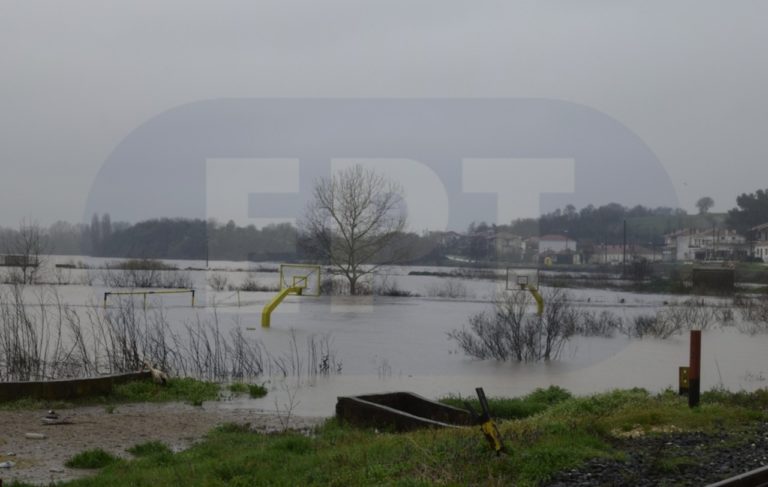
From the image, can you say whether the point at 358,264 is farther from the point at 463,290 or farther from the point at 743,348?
the point at 743,348

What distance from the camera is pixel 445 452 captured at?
193 inches

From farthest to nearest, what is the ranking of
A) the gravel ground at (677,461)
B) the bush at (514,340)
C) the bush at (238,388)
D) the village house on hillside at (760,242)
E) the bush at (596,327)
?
1. the village house on hillside at (760,242)
2. the bush at (596,327)
3. the bush at (514,340)
4. the bush at (238,388)
5. the gravel ground at (677,461)

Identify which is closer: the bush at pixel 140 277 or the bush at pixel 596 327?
the bush at pixel 596 327

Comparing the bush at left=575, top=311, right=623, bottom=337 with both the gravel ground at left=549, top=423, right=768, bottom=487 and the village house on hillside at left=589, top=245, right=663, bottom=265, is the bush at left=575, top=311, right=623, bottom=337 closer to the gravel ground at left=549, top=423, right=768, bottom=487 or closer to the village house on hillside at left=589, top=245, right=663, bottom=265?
the village house on hillside at left=589, top=245, right=663, bottom=265

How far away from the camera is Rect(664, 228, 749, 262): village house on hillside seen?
32688mm

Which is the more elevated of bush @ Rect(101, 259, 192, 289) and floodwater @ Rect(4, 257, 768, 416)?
bush @ Rect(101, 259, 192, 289)

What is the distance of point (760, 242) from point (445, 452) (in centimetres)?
3870

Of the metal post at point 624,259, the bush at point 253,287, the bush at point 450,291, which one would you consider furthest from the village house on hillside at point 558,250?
the bush at point 253,287

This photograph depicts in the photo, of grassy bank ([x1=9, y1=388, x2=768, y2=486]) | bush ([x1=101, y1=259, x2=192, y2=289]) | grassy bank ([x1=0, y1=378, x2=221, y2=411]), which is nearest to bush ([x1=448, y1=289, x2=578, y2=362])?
grassy bank ([x1=0, y1=378, x2=221, y2=411])

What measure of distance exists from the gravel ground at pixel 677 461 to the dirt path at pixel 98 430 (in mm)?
3225

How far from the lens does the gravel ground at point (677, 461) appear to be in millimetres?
4496

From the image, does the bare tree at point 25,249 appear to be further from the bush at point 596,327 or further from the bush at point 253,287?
the bush at point 596,327

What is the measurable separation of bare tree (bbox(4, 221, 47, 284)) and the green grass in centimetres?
2266

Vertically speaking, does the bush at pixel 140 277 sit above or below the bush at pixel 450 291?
above
